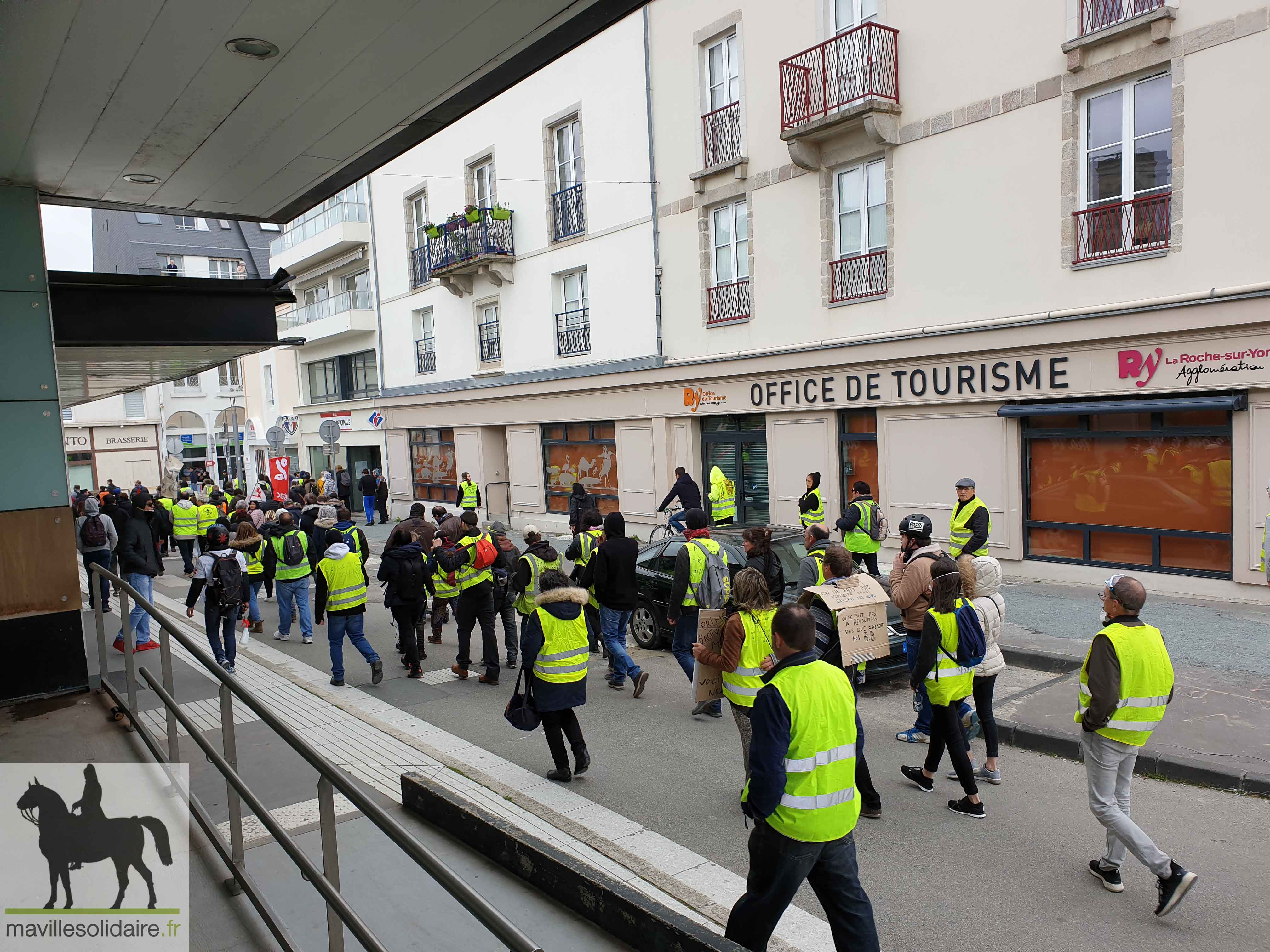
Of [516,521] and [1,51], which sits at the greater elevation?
[1,51]

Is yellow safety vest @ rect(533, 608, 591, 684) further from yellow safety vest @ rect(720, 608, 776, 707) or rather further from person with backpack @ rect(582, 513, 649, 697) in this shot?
person with backpack @ rect(582, 513, 649, 697)

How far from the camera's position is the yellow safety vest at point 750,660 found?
6121mm

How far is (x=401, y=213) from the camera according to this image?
2902 cm

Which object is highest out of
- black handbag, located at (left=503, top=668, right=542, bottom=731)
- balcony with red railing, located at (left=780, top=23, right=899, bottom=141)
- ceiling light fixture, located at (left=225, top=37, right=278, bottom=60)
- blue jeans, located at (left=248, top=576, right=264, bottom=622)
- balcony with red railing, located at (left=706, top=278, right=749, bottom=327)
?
balcony with red railing, located at (left=780, top=23, right=899, bottom=141)

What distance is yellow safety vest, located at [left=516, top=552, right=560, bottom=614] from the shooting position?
825 centimetres

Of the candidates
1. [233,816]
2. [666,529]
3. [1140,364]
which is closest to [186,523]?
[666,529]

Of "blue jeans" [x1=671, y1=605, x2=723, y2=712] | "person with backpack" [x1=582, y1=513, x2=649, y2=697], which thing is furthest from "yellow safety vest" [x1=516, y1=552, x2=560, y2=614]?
"blue jeans" [x1=671, y1=605, x2=723, y2=712]

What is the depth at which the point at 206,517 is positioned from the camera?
1831 centimetres

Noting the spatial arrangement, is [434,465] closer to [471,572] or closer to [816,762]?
[471,572]

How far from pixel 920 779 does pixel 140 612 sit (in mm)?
9104

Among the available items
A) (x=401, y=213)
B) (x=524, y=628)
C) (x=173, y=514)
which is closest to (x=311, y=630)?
(x=524, y=628)

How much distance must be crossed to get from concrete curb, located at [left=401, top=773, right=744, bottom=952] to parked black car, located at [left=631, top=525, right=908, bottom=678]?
17.5 ft

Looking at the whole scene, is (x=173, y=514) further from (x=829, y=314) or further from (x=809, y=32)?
(x=809, y=32)

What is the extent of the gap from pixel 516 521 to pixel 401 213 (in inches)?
443
